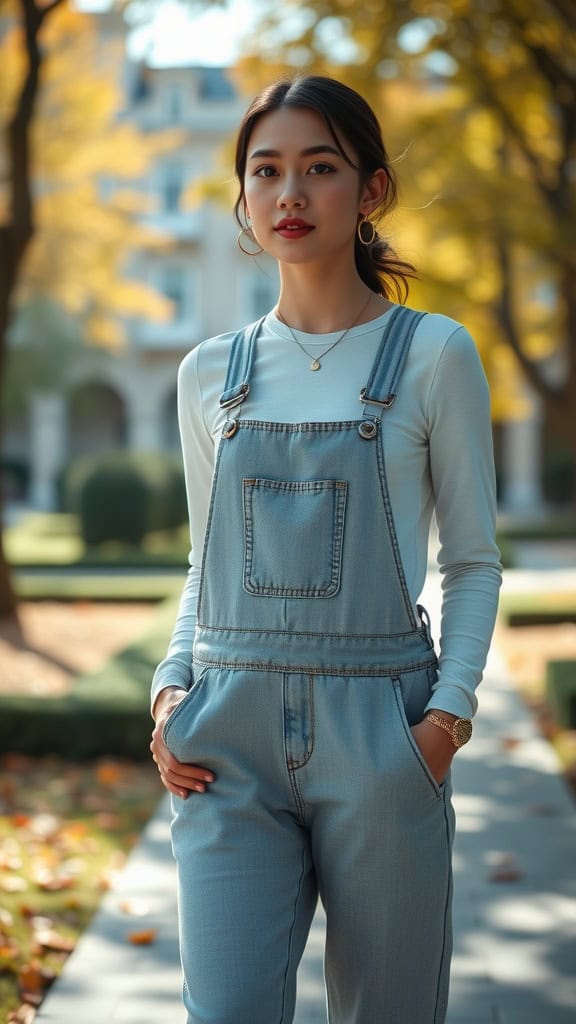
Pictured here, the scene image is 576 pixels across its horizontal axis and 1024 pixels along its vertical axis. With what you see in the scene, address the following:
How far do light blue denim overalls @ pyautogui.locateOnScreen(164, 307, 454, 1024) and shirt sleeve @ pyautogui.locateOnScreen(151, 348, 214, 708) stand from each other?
0.17 meters

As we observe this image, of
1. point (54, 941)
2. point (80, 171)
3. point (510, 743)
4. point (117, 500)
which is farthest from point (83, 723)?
point (80, 171)

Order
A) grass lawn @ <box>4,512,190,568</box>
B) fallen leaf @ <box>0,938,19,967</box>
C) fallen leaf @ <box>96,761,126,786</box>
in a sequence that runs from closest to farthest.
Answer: fallen leaf @ <box>0,938,19,967</box>, fallen leaf @ <box>96,761,126,786</box>, grass lawn @ <box>4,512,190,568</box>

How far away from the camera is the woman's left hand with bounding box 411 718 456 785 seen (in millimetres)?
1822

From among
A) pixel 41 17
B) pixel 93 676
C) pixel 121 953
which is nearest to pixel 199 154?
pixel 41 17

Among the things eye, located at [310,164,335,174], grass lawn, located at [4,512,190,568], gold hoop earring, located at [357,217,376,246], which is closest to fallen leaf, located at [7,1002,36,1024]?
gold hoop earring, located at [357,217,376,246]

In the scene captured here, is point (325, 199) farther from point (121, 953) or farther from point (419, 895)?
point (121, 953)

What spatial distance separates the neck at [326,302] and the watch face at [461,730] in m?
0.65

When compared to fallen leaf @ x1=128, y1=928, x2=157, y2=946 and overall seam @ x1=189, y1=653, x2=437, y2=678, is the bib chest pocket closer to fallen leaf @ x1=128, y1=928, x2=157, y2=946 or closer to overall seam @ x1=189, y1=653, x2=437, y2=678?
overall seam @ x1=189, y1=653, x2=437, y2=678

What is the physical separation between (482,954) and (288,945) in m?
2.04

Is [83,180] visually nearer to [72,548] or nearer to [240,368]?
[72,548]

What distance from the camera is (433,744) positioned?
1.83 m

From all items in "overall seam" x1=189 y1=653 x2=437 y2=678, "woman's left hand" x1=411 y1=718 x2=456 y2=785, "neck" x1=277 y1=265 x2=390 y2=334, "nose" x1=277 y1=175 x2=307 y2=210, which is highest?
"nose" x1=277 y1=175 x2=307 y2=210

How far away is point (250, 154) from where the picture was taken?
2018 mm

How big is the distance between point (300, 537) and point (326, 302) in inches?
16.9
